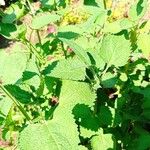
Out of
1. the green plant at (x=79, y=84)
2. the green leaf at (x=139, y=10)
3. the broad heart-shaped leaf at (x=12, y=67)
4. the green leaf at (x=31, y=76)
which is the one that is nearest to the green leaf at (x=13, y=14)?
the green plant at (x=79, y=84)

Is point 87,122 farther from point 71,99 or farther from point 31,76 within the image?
point 31,76

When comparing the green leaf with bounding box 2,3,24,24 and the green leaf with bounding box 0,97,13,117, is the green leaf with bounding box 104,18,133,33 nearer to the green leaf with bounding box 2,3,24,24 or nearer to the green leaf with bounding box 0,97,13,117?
the green leaf with bounding box 2,3,24,24

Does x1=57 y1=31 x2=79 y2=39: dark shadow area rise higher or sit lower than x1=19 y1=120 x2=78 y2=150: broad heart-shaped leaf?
higher

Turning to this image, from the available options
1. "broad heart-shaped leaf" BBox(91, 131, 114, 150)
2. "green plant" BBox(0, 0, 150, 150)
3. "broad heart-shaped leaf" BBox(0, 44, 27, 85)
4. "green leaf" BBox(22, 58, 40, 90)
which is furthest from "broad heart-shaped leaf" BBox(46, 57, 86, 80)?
"broad heart-shaped leaf" BBox(91, 131, 114, 150)

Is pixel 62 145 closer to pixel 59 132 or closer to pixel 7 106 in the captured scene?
pixel 59 132

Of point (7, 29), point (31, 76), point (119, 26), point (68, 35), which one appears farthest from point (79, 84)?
point (7, 29)

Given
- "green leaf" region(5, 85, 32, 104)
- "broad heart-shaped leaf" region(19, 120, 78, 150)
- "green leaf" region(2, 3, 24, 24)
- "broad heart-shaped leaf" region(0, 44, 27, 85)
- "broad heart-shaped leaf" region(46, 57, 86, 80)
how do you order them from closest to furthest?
"broad heart-shaped leaf" region(19, 120, 78, 150)
"broad heart-shaped leaf" region(46, 57, 86, 80)
"green leaf" region(5, 85, 32, 104)
"broad heart-shaped leaf" region(0, 44, 27, 85)
"green leaf" region(2, 3, 24, 24)
